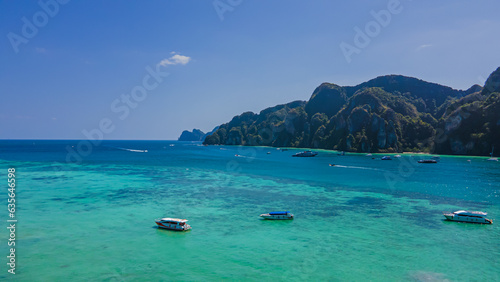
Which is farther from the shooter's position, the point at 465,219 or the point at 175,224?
the point at 465,219

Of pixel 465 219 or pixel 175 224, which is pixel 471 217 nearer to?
pixel 465 219

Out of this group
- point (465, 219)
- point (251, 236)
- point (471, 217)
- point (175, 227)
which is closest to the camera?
point (251, 236)

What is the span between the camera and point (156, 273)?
31734 mm

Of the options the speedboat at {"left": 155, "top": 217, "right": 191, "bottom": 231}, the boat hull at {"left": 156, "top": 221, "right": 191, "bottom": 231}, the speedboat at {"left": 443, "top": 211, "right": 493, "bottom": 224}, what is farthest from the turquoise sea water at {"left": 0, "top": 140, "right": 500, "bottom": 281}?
the speedboat at {"left": 443, "top": 211, "right": 493, "bottom": 224}

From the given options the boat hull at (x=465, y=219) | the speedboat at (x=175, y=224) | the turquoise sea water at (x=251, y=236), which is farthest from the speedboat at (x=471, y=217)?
the speedboat at (x=175, y=224)

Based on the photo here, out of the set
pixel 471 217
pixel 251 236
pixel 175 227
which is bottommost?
pixel 251 236

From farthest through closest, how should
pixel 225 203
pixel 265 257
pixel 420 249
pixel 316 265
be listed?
pixel 225 203 < pixel 420 249 < pixel 265 257 < pixel 316 265

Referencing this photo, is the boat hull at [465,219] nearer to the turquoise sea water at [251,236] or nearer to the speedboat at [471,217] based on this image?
the speedboat at [471,217]

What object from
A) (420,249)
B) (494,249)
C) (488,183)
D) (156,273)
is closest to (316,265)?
(420,249)

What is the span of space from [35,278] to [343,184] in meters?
82.1

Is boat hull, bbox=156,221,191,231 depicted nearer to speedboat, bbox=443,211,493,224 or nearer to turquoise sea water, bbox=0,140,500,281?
turquoise sea water, bbox=0,140,500,281

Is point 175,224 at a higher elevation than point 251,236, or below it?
higher

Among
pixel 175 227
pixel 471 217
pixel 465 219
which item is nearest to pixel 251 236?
pixel 175 227

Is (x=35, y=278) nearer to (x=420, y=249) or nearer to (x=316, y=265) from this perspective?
(x=316, y=265)
